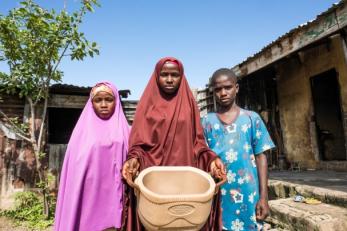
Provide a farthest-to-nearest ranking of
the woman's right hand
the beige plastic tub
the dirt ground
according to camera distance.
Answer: the dirt ground < the woman's right hand < the beige plastic tub

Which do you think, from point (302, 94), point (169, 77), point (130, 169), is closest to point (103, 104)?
point (169, 77)

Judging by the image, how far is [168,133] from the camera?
1.80 metres

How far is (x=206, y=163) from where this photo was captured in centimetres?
173

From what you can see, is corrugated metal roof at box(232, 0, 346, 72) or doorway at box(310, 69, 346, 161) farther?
doorway at box(310, 69, 346, 161)

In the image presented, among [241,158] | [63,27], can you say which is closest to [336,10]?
[241,158]

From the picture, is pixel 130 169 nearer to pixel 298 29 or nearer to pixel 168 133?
pixel 168 133

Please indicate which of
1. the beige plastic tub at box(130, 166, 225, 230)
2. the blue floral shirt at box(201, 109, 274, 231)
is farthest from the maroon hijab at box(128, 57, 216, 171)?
the beige plastic tub at box(130, 166, 225, 230)

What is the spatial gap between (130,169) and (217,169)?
19.2 inches

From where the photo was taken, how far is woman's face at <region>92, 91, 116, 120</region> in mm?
2271

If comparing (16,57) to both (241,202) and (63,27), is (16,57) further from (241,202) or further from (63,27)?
(241,202)

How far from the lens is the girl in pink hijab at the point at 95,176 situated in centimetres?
212

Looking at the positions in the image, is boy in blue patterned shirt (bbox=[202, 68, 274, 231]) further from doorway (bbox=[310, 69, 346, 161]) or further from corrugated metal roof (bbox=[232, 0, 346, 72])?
doorway (bbox=[310, 69, 346, 161])

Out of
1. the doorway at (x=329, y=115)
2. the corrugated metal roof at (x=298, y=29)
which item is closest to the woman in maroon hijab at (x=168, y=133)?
the corrugated metal roof at (x=298, y=29)

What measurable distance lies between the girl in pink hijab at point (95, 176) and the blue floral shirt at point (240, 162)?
775 mm
